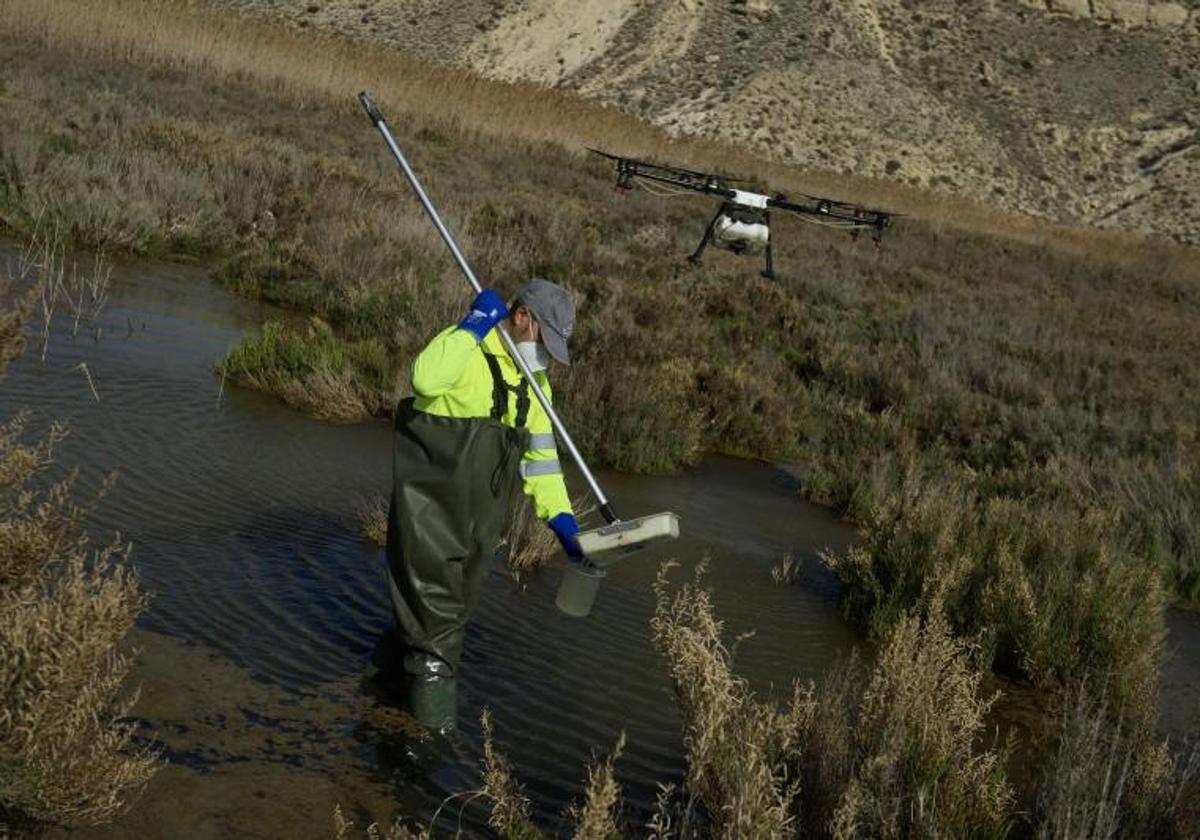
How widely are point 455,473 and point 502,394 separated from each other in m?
0.36

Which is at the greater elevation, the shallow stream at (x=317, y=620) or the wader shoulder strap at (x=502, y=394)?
the wader shoulder strap at (x=502, y=394)

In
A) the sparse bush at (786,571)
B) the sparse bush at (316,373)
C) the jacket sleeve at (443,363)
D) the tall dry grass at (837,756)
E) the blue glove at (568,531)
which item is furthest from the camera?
the sparse bush at (316,373)

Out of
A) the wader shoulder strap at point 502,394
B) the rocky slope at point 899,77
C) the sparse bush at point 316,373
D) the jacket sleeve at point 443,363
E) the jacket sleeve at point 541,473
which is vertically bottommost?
the sparse bush at point 316,373

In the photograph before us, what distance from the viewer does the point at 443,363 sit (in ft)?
13.2

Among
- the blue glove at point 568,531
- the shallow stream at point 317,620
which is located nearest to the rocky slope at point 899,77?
the shallow stream at point 317,620

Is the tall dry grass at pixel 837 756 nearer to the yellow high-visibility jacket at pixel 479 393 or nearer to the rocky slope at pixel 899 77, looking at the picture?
the yellow high-visibility jacket at pixel 479 393

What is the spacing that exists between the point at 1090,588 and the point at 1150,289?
21487 mm

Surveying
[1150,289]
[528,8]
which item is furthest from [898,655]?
[528,8]

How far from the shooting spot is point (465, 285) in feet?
38.9

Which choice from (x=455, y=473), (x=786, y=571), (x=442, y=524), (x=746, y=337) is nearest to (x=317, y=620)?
(x=442, y=524)

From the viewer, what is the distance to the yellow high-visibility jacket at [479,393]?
403cm

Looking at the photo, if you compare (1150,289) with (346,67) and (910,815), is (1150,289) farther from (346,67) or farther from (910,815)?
(910,815)

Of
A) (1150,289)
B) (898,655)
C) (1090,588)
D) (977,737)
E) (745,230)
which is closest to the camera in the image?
(898,655)

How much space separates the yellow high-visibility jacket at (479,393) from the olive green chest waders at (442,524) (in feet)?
0.13
